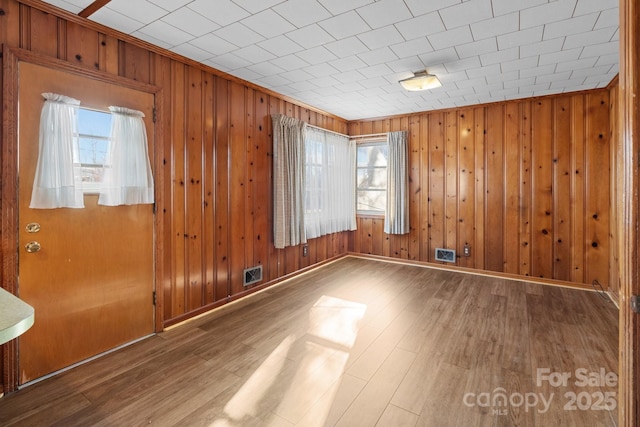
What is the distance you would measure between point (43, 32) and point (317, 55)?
2045mm

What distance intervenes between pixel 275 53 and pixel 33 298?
2670 mm

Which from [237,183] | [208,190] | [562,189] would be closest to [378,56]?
[237,183]

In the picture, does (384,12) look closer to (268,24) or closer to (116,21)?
(268,24)

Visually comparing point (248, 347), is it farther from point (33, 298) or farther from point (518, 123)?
point (518, 123)

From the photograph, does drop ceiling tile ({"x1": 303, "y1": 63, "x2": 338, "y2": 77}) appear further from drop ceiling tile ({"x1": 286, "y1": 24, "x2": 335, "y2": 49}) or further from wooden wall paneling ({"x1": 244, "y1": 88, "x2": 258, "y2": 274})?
wooden wall paneling ({"x1": 244, "y1": 88, "x2": 258, "y2": 274})

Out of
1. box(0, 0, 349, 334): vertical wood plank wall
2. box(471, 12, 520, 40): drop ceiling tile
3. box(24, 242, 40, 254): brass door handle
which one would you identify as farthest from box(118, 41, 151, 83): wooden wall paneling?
box(471, 12, 520, 40): drop ceiling tile

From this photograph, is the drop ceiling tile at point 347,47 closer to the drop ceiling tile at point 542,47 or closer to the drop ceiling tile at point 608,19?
the drop ceiling tile at point 542,47

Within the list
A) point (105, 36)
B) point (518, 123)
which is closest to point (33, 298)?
point (105, 36)

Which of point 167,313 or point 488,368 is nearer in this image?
point 488,368

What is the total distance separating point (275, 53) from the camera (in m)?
2.88

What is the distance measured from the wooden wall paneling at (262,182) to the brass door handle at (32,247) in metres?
2.04

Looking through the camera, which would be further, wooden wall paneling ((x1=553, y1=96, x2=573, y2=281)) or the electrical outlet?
the electrical outlet

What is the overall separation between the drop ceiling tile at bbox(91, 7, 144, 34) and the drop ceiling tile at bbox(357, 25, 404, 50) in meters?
1.75

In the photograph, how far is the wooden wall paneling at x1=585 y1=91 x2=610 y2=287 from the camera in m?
3.86
